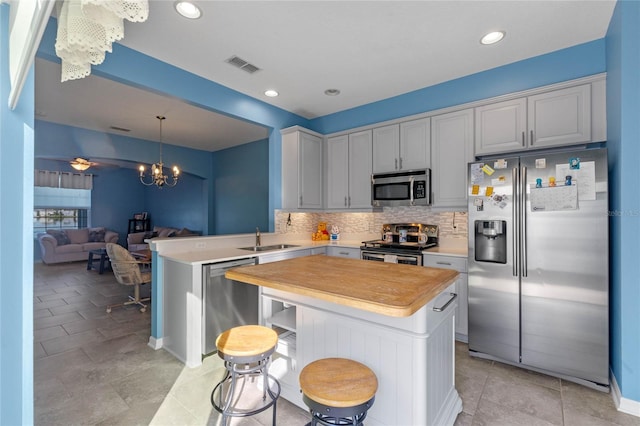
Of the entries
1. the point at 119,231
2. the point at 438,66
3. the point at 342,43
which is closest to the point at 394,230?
the point at 438,66

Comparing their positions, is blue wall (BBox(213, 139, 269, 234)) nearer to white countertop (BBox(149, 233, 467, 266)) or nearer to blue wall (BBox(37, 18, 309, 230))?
blue wall (BBox(37, 18, 309, 230))

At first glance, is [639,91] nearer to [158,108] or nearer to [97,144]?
[158,108]

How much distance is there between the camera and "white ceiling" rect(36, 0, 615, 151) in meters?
2.19

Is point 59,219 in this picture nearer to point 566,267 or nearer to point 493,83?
point 493,83

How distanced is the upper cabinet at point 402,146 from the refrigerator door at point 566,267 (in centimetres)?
121

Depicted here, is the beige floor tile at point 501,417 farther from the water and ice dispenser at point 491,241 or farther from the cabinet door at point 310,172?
the cabinet door at point 310,172

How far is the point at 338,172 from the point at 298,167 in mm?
609

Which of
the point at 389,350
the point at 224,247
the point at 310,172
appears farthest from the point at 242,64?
the point at 389,350

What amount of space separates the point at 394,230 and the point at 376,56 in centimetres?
213

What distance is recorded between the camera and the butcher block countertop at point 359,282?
130cm

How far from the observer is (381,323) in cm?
156

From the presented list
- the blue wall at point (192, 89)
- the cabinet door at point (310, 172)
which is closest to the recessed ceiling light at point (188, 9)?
the blue wall at point (192, 89)

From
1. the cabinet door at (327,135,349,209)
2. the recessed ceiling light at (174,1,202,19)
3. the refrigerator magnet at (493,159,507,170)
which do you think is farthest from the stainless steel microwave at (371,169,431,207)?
the recessed ceiling light at (174,1,202,19)

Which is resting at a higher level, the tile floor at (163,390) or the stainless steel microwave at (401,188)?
the stainless steel microwave at (401,188)
